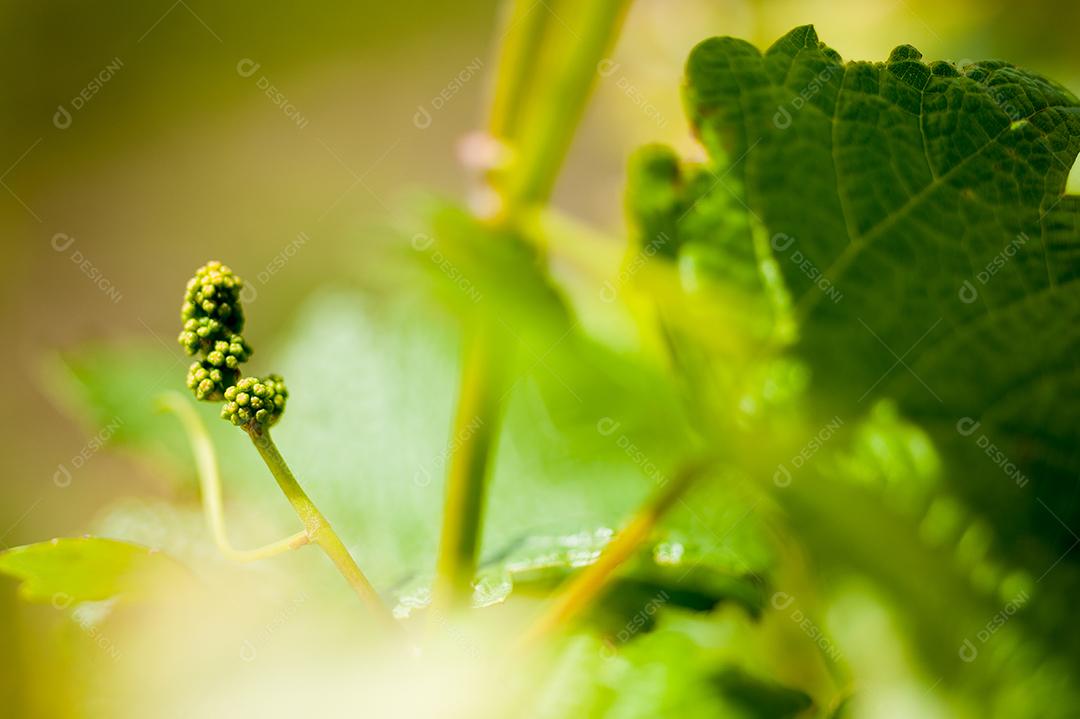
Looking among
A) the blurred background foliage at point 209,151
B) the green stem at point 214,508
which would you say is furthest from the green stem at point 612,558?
the blurred background foliage at point 209,151

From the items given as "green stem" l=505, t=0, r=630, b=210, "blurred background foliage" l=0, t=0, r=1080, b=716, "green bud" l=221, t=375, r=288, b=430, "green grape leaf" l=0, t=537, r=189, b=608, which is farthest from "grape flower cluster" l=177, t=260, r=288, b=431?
"blurred background foliage" l=0, t=0, r=1080, b=716

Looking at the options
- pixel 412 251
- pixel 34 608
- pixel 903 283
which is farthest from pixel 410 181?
pixel 903 283

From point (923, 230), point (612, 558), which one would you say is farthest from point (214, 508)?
point (923, 230)

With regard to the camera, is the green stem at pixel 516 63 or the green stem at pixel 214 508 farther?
the green stem at pixel 516 63

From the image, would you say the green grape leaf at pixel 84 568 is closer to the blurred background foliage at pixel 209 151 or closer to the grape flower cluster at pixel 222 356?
the grape flower cluster at pixel 222 356

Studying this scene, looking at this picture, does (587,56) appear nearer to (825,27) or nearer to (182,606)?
(182,606)
